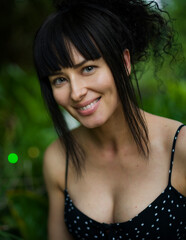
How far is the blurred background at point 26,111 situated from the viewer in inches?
92.5

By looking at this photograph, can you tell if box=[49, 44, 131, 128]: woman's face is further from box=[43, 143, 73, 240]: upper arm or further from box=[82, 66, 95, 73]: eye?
box=[43, 143, 73, 240]: upper arm

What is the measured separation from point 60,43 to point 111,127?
1.79 feet

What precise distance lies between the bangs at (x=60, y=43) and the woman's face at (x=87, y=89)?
0.03 meters

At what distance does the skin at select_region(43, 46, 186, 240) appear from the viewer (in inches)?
66.4

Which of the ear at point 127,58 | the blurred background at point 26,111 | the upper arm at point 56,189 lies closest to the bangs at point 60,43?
the ear at point 127,58

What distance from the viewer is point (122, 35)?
70.3 inches

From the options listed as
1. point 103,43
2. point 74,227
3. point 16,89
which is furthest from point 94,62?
point 16,89

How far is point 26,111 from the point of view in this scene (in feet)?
11.6

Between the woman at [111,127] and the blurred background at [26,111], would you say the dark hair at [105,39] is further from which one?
the blurred background at [26,111]

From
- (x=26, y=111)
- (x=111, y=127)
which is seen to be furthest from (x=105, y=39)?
(x=26, y=111)

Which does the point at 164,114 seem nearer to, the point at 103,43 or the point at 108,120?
the point at 108,120

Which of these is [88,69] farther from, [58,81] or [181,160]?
[181,160]

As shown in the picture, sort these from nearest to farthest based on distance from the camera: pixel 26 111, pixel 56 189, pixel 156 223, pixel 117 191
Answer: pixel 156 223 < pixel 117 191 < pixel 56 189 < pixel 26 111

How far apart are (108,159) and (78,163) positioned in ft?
0.55
